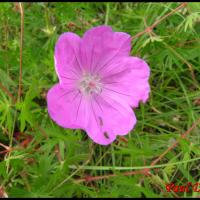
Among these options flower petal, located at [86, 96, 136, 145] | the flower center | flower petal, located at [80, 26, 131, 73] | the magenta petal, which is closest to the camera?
the magenta petal

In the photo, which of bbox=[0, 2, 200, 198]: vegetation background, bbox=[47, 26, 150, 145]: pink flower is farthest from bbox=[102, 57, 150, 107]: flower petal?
bbox=[0, 2, 200, 198]: vegetation background

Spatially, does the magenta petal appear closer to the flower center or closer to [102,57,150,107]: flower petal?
the flower center

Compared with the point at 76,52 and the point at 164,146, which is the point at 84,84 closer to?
→ the point at 76,52

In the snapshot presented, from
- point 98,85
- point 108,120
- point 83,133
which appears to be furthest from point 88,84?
point 83,133

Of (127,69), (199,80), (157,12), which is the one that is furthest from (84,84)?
(199,80)

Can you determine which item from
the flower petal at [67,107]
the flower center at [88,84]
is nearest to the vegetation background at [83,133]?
the flower petal at [67,107]

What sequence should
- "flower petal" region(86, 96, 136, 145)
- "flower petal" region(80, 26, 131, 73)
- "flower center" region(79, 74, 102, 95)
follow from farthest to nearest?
"flower center" region(79, 74, 102, 95), "flower petal" region(86, 96, 136, 145), "flower petal" region(80, 26, 131, 73)

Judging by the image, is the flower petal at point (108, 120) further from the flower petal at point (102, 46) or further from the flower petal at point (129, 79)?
the flower petal at point (102, 46)
